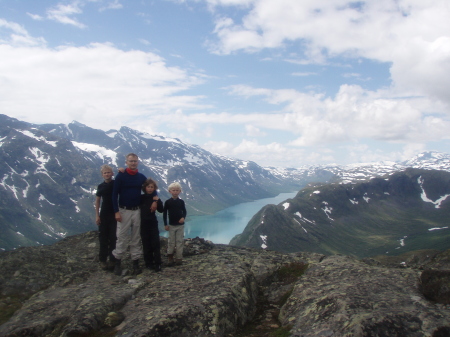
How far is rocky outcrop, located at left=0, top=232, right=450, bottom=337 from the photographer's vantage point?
25.4 feet

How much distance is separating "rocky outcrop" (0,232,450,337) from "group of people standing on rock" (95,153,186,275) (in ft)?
2.93

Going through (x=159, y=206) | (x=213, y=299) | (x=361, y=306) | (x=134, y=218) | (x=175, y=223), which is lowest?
(x=213, y=299)

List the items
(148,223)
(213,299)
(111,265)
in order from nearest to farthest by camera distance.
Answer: (213,299), (148,223), (111,265)

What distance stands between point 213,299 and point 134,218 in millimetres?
6115

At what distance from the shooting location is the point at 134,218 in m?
13.9

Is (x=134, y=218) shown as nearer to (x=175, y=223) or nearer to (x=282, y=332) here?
(x=175, y=223)

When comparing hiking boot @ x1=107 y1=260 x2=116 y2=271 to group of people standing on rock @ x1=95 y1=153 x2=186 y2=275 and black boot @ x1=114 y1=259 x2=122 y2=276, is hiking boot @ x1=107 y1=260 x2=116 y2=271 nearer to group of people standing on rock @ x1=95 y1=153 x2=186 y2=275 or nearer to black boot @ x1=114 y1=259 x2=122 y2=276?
group of people standing on rock @ x1=95 y1=153 x2=186 y2=275

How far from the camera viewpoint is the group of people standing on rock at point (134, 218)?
13703 mm

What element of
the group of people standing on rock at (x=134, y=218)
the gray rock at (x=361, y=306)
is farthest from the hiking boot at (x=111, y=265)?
the gray rock at (x=361, y=306)

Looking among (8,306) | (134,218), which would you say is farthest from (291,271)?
(8,306)

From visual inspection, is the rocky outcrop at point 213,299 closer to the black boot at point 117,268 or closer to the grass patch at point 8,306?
the grass patch at point 8,306

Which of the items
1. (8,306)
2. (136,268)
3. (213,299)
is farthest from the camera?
(136,268)

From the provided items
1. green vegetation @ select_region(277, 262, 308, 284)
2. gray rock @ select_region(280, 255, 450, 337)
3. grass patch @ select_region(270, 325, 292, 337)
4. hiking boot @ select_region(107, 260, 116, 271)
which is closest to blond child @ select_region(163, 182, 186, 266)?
hiking boot @ select_region(107, 260, 116, 271)

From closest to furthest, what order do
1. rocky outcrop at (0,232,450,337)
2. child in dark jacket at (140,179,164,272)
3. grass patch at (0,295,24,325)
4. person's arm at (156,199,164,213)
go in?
1. rocky outcrop at (0,232,450,337)
2. grass patch at (0,295,24,325)
3. child in dark jacket at (140,179,164,272)
4. person's arm at (156,199,164,213)
